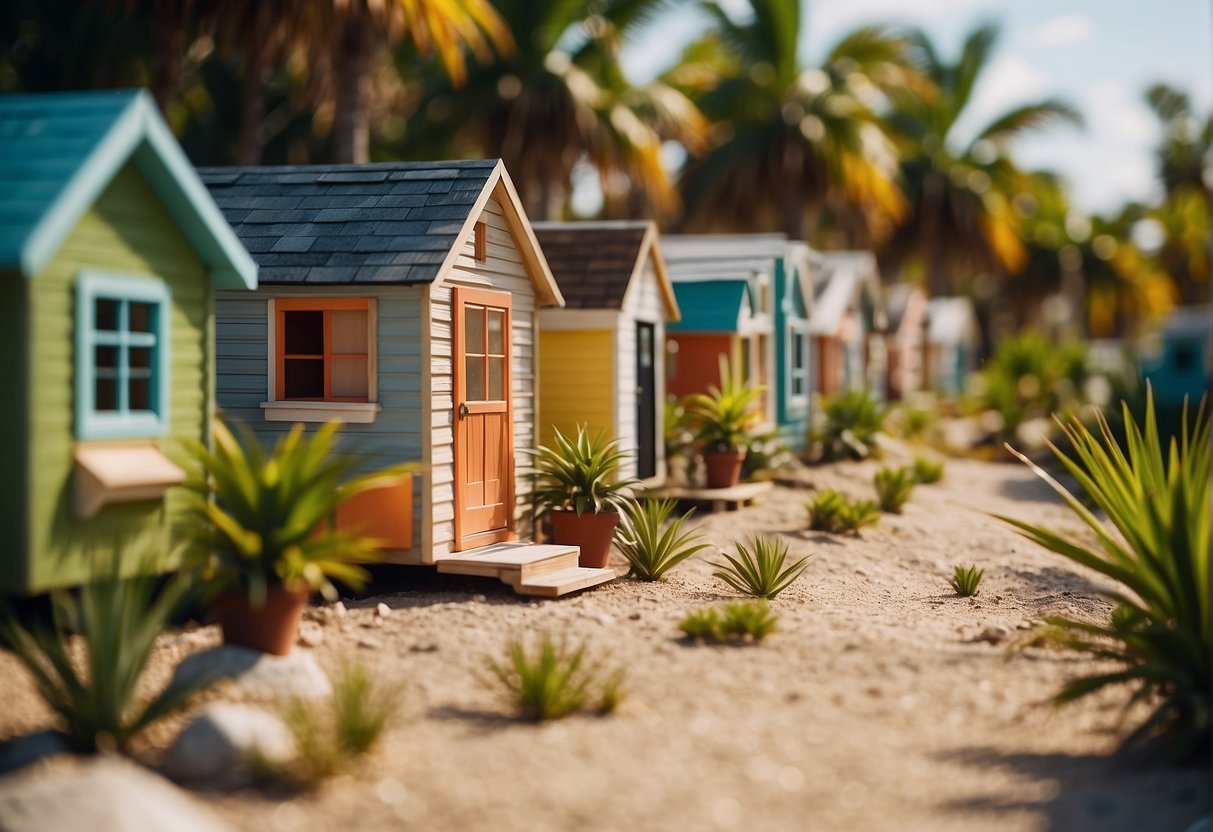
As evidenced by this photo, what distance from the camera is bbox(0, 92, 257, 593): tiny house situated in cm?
689

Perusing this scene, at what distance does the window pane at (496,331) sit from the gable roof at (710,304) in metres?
6.41

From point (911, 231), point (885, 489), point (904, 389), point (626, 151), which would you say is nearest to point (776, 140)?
point (626, 151)

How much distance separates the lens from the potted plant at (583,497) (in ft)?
36.9

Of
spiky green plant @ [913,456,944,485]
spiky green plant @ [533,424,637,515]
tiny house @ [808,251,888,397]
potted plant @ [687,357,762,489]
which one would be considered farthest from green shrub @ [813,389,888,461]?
spiky green plant @ [533,424,637,515]

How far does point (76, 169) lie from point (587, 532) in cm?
560

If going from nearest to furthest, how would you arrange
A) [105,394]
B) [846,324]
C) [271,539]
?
[271,539], [105,394], [846,324]

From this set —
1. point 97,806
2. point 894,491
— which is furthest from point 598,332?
point 97,806

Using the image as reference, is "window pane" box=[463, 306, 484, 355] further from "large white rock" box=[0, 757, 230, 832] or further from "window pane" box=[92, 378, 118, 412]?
"large white rock" box=[0, 757, 230, 832]

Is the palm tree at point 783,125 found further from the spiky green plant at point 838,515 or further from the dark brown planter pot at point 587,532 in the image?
the dark brown planter pot at point 587,532

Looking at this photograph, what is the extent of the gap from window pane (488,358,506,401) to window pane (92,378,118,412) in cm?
372

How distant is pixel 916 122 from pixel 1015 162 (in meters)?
6.32

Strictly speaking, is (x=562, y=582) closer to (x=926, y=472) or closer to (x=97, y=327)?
(x=97, y=327)

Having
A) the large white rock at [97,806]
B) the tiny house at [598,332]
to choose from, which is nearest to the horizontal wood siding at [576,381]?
the tiny house at [598,332]

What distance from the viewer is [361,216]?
10.4 meters
